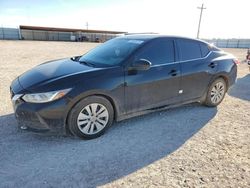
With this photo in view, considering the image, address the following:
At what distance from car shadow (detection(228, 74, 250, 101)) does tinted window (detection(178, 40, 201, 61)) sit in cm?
173

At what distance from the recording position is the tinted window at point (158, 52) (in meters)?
4.21

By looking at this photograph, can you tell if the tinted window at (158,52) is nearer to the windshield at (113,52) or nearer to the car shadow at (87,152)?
the windshield at (113,52)

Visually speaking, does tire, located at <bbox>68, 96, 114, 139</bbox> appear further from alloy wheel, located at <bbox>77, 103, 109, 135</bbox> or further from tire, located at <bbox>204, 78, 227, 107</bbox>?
tire, located at <bbox>204, 78, 227, 107</bbox>

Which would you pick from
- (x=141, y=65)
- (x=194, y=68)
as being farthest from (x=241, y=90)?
(x=141, y=65)

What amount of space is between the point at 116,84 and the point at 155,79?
81 centimetres

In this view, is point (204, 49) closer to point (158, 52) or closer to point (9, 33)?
point (158, 52)

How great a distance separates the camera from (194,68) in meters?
4.81

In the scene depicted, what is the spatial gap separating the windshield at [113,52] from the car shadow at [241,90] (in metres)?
3.16

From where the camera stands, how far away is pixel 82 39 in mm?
44906

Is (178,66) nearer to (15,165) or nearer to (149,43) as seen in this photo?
(149,43)

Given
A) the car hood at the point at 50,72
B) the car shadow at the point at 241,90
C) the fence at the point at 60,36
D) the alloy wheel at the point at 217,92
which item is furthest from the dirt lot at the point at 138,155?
the fence at the point at 60,36

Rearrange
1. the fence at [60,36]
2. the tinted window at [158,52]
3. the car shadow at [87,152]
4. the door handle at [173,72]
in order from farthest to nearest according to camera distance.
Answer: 1. the fence at [60,36]
2. the door handle at [173,72]
3. the tinted window at [158,52]
4. the car shadow at [87,152]

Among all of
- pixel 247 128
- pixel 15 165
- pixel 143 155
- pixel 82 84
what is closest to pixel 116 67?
pixel 82 84

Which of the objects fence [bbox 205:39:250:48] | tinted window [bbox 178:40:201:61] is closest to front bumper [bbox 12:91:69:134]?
tinted window [bbox 178:40:201:61]
